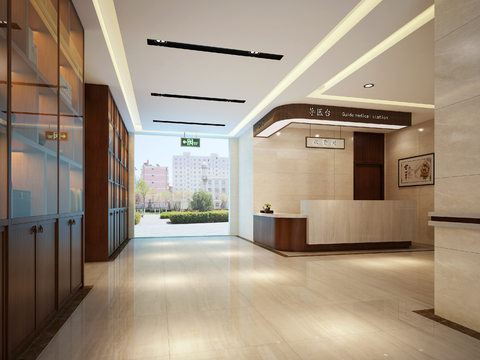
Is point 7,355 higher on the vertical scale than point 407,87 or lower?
lower

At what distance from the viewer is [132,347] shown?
2.67 m

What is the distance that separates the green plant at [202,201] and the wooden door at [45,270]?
9.16 m

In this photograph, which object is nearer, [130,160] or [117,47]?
[117,47]

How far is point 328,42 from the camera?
4906 mm

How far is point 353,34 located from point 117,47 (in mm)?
3687

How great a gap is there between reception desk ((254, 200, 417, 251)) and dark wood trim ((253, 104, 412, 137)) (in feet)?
6.65

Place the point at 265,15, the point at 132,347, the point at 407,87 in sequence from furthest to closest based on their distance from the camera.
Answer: the point at 407,87 < the point at 265,15 < the point at 132,347

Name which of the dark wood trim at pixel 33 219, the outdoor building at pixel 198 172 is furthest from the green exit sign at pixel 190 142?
the dark wood trim at pixel 33 219

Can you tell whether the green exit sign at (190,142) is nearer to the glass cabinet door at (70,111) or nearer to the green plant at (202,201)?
the green plant at (202,201)

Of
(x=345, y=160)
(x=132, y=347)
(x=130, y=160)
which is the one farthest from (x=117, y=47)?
(x=345, y=160)

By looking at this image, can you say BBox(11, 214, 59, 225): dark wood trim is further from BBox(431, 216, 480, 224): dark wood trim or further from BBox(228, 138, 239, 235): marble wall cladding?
BBox(228, 138, 239, 235): marble wall cladding

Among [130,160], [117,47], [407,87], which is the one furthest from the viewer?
[130,160]

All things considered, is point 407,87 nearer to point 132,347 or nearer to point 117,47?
point 117,47

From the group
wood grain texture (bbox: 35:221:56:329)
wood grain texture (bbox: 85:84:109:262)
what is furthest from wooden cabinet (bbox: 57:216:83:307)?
wood grain texture (bbox: 85:84:109:262)
